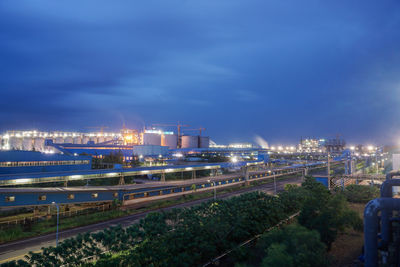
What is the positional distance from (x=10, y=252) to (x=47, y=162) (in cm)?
3956

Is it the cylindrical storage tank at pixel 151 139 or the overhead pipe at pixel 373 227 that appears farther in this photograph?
the cylindrical storage tank at pixel 151 139

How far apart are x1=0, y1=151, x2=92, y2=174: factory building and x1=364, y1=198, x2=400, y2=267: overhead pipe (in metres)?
48.1

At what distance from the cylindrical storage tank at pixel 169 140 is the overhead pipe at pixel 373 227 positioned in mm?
125019

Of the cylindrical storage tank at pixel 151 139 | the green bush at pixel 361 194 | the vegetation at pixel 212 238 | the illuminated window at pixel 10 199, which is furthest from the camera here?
the cylindrical storage tank at pixel 151 139

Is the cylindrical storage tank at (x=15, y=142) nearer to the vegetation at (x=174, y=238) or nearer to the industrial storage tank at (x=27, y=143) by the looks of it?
the industrial storage tank at (x=27, y=143)

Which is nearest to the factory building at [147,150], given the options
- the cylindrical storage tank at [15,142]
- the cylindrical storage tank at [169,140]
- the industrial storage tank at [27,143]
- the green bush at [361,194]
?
the cylindrical storage tank at [169,140]

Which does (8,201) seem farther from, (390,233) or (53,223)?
(390,233)

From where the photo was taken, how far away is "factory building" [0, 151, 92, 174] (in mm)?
46062

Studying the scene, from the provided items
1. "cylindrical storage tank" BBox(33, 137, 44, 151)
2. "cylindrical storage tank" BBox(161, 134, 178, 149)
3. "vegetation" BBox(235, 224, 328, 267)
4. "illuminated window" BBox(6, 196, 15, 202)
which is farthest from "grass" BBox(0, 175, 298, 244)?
"cylindrical storage tank" BBox(33, 137, 44, 151)

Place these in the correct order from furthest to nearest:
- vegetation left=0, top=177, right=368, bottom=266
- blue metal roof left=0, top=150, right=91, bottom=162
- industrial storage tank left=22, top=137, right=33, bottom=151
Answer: industrial storage tank left=22, top=137, right=33, bottom=151 → blue metal roof left=0, top=150, right=91, bottom=162 → vegetation left=0, top=177, right=368, bottom=266

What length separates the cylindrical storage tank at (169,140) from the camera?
13625 centimetres

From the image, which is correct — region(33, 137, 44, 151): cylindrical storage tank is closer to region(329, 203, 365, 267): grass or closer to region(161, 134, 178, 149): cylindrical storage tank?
region(161, 134, 178, 149): cylindrical storage tank

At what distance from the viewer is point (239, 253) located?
614 inches

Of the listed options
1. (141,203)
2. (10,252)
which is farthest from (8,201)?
(141,203)
